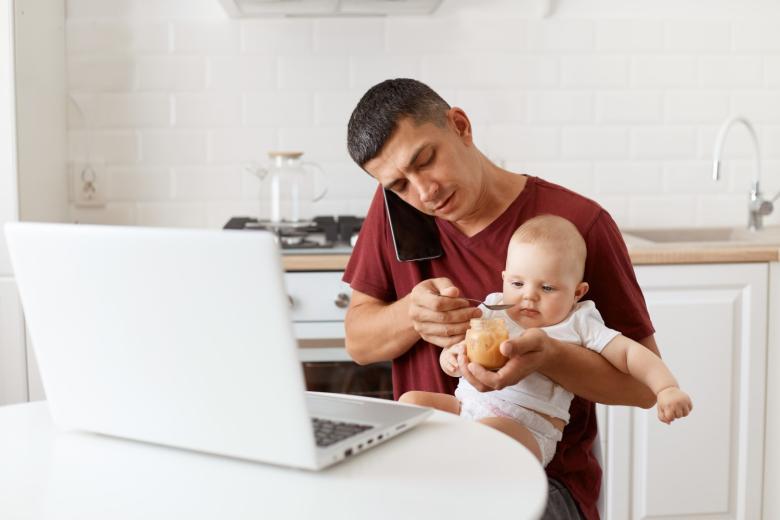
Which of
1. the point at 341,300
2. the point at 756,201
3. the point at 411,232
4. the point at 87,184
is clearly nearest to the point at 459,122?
the point at 411,232

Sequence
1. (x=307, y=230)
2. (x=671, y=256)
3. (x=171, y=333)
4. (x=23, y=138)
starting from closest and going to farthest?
(x=171, y=333), (x=671, y=256), (x=23, y=138), (x=307, y=230)

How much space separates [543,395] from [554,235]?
0.25m

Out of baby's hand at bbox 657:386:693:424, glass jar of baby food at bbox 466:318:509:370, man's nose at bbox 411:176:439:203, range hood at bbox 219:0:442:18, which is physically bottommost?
baby's hand at bbox 657:386:693:424

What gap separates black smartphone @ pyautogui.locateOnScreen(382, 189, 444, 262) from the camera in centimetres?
175

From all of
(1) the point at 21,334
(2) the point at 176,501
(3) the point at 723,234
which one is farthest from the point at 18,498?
(3) the point at 723,234

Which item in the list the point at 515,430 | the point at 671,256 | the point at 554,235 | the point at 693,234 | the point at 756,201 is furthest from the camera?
the point at 693,234

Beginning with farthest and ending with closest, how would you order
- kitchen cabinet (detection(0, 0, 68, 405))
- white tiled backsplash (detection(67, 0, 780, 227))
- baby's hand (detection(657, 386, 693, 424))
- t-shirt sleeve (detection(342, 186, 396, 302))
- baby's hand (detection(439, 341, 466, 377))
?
1. white tiled backsplash (detection(67, 0, 780, 227))
2. kitchen cabinet (detection(0, 0, 68, 405))
3. t-shirt sleeve (detection(342, 186, 396, 302))
4. baby's hand (detection(439, 341, 466, 377))
5. baby's hand (detection(657, 386, 693, 424))

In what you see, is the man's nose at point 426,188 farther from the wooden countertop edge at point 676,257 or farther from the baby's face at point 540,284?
the wooden countertop edge at point 676,257

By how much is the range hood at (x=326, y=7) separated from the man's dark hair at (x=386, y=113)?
1.26 meters

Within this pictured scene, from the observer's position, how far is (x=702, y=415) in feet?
8.45

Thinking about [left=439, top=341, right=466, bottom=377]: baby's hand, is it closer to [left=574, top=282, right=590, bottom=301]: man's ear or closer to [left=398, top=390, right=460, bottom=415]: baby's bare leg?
[left=398, top=390, right=460, bottom=415]: baby's bare leg

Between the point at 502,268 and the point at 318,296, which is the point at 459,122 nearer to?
the point at 502,268

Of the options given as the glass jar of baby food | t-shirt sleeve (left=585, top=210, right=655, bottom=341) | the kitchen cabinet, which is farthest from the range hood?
the glass jar of baby food

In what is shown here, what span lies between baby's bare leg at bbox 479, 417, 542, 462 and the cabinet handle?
1.10m
